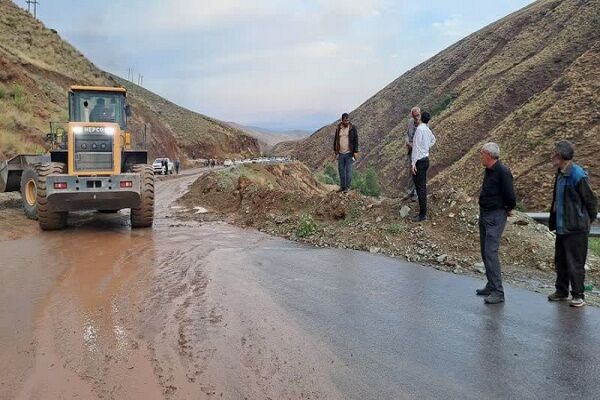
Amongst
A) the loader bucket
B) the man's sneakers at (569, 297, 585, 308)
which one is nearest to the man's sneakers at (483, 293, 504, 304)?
the man's sneakers at (569, 297, 585, 308)

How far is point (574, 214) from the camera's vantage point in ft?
20.5

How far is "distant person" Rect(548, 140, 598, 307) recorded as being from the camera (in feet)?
20.4

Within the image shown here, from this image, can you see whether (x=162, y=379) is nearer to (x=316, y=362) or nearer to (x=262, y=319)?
(x=316, y=362)

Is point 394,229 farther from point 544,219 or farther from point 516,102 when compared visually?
point 516,102

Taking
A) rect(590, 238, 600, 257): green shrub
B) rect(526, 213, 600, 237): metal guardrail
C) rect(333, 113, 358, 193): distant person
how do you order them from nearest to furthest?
rect(333, 113, 358, 193): distant person < rect(590, 238, 600, 257): green shrub < rect(526, 213, 600, 237): metal guardrail

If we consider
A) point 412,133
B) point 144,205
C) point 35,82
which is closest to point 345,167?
point 412,133

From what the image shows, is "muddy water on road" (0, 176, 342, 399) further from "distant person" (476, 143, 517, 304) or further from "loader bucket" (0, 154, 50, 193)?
"loader bucket" (0, 154, 50, 193)

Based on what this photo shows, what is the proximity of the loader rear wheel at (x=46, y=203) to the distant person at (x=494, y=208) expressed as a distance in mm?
9049

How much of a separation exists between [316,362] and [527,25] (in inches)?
2508

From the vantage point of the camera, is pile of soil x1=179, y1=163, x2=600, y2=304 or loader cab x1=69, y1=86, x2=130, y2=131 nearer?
pile of soil x1=179, y1=163, x2=600, y2=304

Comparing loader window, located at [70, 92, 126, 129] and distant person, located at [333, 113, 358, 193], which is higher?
loader window, located at [70, 92, 126, 129]

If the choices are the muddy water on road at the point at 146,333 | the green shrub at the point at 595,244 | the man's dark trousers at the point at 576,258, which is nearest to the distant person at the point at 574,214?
the man's dark trousers at the point at 576,258

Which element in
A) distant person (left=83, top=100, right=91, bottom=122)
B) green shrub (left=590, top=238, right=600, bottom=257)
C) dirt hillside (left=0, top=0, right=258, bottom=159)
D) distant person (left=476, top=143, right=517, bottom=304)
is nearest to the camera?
distant person (left=476, top=143, right=517, bottom=304)

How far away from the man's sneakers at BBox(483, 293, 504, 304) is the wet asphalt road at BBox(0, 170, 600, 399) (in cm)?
10
